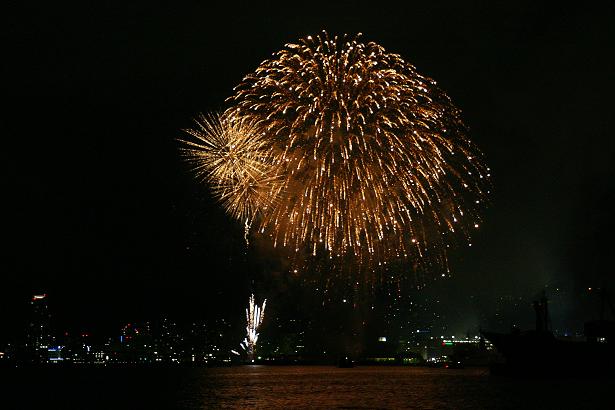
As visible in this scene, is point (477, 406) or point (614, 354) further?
point (614, 354)

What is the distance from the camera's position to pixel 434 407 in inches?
2367

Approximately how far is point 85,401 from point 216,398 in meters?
11.9

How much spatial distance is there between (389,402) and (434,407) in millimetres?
5760

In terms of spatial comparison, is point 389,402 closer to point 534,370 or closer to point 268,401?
point 268,401

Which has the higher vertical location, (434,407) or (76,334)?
(76,334)

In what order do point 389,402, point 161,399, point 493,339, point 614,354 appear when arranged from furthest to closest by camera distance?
point 493,339 < point 614,354 < point 161,399 < point 389,402

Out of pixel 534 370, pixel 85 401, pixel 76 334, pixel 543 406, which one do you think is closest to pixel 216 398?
Result: pixel 85 401

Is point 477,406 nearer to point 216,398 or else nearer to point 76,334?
point 216,398

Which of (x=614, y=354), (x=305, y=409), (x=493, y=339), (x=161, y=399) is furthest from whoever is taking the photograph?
(x=493, y=339)

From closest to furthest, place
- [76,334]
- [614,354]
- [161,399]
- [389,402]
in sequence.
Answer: [389,402] < [161,399] < [614,354] < [76,334]

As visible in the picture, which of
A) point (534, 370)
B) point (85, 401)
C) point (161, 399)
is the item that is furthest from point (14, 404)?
point (534, 370)

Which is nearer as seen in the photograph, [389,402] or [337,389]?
[389,402]

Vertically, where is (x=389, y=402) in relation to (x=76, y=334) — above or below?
below

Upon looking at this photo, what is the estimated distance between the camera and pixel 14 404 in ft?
220
